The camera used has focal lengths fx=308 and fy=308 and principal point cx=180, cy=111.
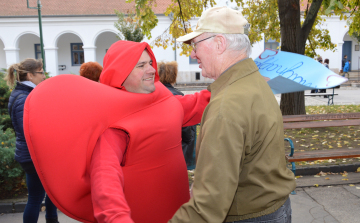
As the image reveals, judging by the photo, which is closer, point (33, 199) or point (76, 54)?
point (33, 199)

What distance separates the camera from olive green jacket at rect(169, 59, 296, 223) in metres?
1.33

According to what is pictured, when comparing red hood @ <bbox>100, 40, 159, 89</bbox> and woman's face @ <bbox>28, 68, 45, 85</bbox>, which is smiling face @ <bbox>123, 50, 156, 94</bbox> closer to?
red hood @ <bbox>100, 40, 159, 89</bbox>

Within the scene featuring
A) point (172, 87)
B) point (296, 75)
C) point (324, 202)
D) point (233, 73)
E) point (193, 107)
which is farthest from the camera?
point (324, 202)

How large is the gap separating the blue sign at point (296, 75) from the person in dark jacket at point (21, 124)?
249 cm

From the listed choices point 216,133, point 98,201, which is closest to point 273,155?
point 216,133

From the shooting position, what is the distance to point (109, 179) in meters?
1.41

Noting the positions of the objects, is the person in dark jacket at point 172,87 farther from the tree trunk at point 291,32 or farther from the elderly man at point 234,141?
the tree trunk at point 291,32

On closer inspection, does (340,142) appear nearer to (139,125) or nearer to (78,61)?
(139,125)

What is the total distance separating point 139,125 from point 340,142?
624 cm

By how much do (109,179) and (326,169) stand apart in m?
4.86

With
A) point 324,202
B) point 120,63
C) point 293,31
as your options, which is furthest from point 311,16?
point 120,63

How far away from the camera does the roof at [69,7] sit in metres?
25.5

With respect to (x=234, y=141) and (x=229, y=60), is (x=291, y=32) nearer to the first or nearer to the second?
(x=229, y=60)

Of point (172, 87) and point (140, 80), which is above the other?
point (140, 80)
